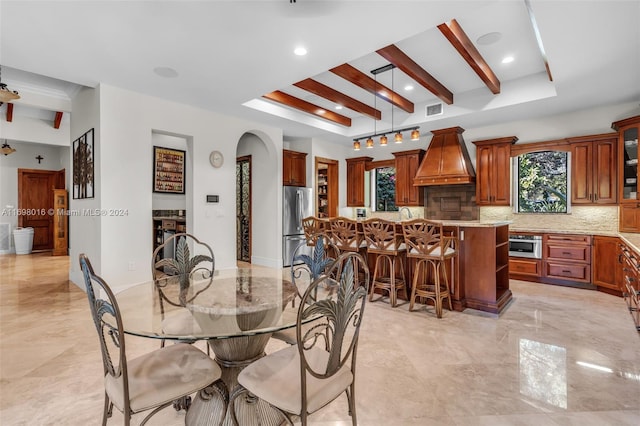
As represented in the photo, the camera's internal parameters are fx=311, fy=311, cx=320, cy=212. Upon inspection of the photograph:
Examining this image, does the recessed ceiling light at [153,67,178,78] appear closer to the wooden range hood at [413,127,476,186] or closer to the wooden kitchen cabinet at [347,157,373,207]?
the wooden range hood at [413,127,476,186]

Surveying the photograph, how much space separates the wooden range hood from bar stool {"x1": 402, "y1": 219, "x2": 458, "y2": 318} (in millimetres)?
2134

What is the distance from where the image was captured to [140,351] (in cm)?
248

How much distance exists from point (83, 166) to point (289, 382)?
441 centimetres

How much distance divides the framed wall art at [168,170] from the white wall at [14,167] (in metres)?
2.77

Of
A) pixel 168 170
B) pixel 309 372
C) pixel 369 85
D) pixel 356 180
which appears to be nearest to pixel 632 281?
pixel 369 85

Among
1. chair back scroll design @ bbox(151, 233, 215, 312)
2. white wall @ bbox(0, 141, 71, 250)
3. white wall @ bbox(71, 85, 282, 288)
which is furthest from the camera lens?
white wall @ bbox(0, 141, 71, 250)

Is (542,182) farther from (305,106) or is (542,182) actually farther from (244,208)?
(244,208)

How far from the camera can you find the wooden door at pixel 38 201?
7.73 m

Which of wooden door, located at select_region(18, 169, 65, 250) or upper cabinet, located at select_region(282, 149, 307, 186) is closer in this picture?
upper cabinet, located at select_region(282, 149, 307, 186)

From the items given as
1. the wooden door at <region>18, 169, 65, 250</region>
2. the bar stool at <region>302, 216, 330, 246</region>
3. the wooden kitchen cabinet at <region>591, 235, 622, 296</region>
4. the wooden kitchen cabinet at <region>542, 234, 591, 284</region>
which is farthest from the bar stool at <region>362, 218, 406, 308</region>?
the wooden door at <region>18, 169, 65, 250</region>

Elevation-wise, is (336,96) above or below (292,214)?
above

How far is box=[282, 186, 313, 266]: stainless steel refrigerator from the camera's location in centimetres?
597

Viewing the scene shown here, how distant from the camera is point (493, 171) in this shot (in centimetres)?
529

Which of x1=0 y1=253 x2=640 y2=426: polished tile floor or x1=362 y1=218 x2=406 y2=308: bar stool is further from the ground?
x1=362 y1=218 x2=406 y2=308: bar stool
